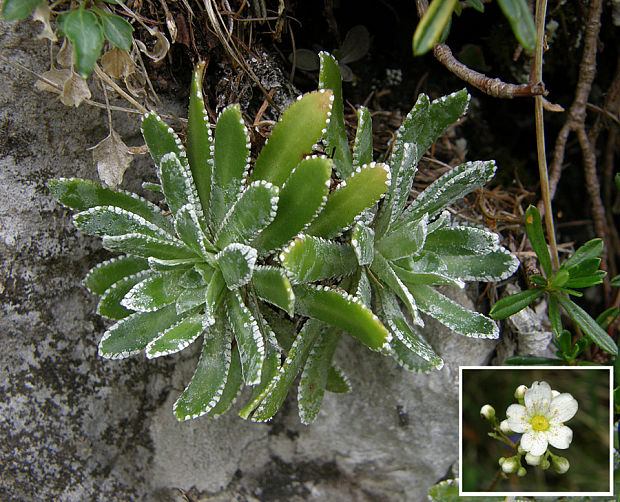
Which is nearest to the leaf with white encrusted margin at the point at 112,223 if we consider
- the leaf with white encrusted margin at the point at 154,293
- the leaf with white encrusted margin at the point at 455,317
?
the leaf with white encrusted margin at the point at 154,293

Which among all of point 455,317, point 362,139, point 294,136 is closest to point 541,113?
point 362,139

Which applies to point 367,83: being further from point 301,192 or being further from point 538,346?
point 538,346

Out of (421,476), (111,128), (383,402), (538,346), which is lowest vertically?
(421,476)

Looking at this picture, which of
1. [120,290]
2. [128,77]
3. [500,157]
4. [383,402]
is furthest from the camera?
[500,157]

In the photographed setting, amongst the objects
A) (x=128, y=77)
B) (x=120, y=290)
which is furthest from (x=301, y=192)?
(x=128, y=77)

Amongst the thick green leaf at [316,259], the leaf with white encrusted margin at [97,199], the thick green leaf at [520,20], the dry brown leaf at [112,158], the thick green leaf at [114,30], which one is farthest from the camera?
the dry brown leaf at [112,158]

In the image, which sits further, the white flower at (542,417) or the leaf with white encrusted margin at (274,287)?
the white flower at (542,417)

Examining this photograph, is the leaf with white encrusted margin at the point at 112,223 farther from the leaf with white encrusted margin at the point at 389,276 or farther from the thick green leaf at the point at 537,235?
the thick green leaf at the point at 537,235
